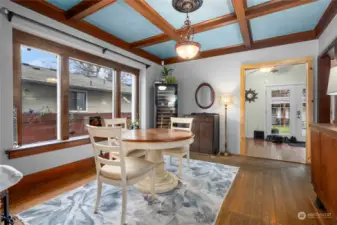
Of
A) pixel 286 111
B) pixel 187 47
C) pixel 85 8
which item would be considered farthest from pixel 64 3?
pixel 286 111

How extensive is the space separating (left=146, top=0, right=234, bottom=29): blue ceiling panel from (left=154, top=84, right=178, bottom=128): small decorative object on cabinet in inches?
72.4

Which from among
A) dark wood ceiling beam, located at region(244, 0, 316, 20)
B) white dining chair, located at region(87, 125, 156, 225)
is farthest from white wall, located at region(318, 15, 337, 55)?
white dining chair, located at region(87, 125, 156, 225)

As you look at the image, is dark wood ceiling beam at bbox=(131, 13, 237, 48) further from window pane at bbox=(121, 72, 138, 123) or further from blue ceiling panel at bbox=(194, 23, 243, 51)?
window pane at bbox=(121, 72, 138, 123)

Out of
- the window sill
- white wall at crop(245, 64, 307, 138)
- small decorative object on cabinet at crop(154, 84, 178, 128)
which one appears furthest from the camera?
white wall at crop(245, 64, 307, 138)

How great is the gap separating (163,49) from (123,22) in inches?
55.8

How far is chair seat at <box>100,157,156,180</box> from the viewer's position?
1626 mm

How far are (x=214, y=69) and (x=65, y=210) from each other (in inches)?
157


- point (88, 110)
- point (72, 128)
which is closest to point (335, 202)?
point (72, 128)

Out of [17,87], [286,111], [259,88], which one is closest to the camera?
[17,87]

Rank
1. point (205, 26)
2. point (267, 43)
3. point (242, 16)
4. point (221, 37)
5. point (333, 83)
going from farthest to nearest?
point (267, 43), point (221, 37), point (205, 26), point (242, 16), point (333, 83)

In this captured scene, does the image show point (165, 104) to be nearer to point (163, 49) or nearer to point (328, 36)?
point (163, 49)

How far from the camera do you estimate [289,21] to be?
2.82 metres

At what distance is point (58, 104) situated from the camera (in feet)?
9.30

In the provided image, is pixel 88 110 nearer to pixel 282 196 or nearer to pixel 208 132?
pixel 208 132
